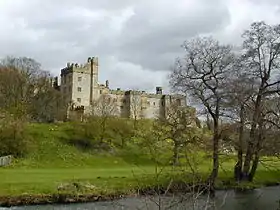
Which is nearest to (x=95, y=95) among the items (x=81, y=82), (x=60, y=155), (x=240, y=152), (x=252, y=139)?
(x=81, y=82)

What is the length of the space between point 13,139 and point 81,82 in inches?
2261

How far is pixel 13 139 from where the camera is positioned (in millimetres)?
58219

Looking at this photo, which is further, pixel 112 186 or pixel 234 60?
pixel 234 60

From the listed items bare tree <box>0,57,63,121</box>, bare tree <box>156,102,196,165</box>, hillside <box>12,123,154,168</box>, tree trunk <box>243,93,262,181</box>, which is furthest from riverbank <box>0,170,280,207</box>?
bare tree <box>0,57,63,121</box>

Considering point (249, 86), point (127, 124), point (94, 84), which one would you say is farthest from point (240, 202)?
point (94, 84)

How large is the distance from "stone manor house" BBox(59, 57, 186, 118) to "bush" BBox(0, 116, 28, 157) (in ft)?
138

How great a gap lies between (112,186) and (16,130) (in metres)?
27.0

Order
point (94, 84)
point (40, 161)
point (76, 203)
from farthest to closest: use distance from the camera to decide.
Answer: point (94, 84)
point (40, 161)
point (76, 203)

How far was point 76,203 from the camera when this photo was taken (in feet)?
96.1

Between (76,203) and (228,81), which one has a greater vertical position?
(228,81)

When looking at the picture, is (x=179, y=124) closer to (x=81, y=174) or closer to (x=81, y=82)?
(x=81, y=174)

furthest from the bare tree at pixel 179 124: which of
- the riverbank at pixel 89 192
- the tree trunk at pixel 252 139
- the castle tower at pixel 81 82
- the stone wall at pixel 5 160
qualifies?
the castle tower at pixel 81 82

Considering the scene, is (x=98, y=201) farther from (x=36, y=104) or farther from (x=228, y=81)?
(x=36, y=104)

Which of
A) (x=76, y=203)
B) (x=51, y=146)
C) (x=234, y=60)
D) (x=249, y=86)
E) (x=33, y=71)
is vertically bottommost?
(x=76, y=203)
